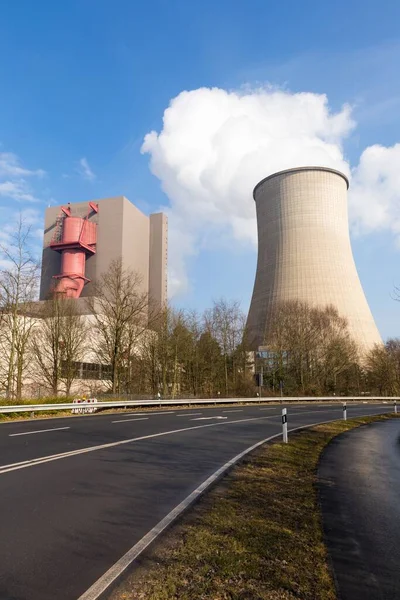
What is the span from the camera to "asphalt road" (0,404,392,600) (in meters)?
3.43

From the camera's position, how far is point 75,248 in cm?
6309

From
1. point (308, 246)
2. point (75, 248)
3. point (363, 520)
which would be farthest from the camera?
point (75, 248)

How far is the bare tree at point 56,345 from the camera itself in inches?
1347

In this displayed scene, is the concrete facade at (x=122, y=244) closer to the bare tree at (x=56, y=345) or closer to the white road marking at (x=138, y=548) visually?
the bare tree at (x=56, y=345)

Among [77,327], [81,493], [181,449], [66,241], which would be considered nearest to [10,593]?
[81,493]

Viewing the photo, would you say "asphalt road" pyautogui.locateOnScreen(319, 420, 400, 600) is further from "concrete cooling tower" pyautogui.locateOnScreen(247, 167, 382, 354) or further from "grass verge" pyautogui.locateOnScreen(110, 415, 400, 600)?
"concrete cooling tower" pyautogui.locateOnScreen(247, 167, 382, 354)

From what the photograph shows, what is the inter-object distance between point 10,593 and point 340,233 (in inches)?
1895

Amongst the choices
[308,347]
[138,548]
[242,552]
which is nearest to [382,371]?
[308,347]

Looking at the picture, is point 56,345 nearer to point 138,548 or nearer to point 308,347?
point 308,347

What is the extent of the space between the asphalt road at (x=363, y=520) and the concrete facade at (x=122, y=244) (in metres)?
52.6

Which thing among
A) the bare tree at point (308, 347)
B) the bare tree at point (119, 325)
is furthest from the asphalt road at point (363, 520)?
the bare tree at point (308, 347)

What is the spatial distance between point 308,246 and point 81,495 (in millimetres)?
42666

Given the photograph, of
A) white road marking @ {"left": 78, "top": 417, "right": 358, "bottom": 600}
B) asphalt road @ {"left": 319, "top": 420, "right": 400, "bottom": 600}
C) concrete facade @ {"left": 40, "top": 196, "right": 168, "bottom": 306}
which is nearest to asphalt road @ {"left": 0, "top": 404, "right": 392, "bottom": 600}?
white road marking @ {"left": 78, "top": 417, "right": 358, "bottom": 600}

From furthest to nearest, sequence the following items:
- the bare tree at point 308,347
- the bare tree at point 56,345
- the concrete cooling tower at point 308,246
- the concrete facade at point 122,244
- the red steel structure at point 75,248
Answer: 1. the concrete facade at point 122,244
2. the red steel structure at point 75,248
3. the bare tree at point 308,347
4. the concrete cooling tower at point 308,246
5. the bare tree at point 56,345
